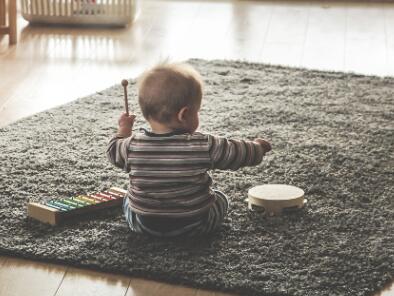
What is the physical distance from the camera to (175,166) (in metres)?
1.67

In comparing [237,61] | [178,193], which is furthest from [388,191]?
[237,61]

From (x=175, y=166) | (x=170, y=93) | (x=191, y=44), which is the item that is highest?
(x=170, y=93)

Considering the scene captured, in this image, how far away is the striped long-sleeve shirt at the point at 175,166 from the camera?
65.9 inches

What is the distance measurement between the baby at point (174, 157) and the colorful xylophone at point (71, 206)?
0.13 meters

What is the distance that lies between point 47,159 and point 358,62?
4.50 ft

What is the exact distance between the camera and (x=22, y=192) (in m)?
1.92

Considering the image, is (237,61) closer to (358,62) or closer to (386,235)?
(358,62)

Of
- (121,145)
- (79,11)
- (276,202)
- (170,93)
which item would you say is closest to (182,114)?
(170,93)

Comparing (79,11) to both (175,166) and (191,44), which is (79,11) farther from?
(175,166)

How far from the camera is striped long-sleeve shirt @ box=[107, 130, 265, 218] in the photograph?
5.49 ft

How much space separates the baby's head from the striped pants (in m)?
0.19

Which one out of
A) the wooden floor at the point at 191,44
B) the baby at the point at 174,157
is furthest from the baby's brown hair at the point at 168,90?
the wooden floor at the point at 191,44

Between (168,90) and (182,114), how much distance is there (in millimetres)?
55

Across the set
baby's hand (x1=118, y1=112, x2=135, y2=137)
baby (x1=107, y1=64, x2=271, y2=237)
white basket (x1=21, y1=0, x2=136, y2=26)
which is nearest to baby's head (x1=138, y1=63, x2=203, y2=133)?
baby (x1=107, y1=64, x2=271, y2=237)
